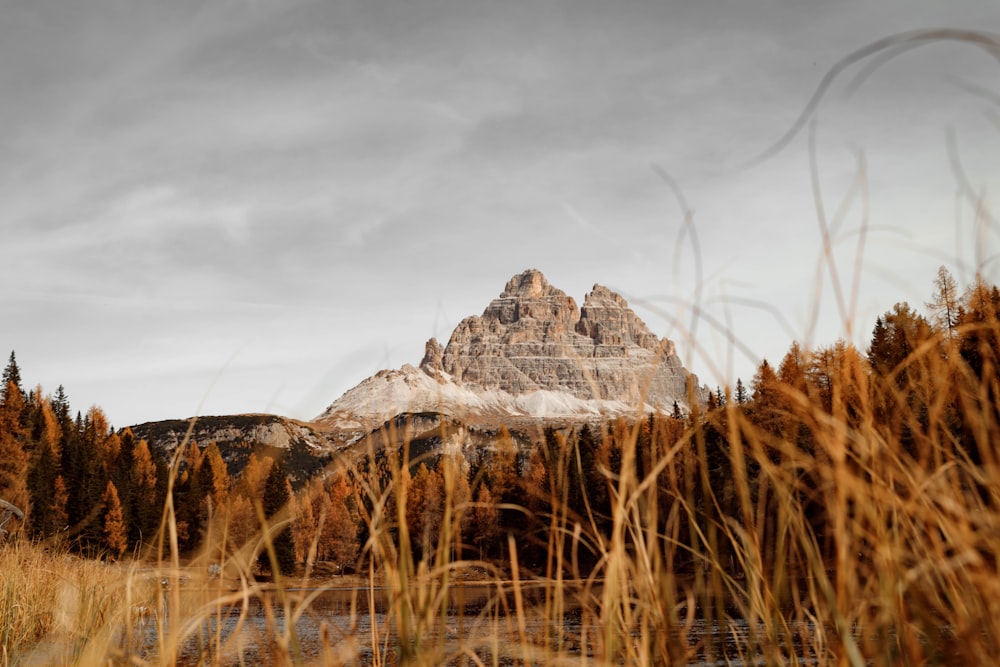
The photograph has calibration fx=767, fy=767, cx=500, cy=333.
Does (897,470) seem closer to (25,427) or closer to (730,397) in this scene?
(730,397)

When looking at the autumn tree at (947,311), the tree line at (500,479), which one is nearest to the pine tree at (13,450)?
the tree line at (500,479)

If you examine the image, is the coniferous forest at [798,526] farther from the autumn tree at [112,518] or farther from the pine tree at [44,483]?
the autumn tree at [112,518]

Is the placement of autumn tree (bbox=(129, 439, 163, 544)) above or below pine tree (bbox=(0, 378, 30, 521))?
below

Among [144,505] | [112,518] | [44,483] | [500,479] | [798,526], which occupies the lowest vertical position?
[112,518]

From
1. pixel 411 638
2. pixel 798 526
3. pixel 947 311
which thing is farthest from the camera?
pixel 947 311

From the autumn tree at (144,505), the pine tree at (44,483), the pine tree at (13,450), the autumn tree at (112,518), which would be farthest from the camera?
the autumn tree at (144,505)

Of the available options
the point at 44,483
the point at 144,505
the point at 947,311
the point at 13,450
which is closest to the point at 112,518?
the point at 144,505

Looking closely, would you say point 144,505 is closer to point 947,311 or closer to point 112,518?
point 112,518

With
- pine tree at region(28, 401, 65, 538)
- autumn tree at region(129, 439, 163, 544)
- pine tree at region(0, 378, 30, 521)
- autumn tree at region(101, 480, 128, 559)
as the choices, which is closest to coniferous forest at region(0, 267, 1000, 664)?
pine tree at region(0, 378, 30, 521)

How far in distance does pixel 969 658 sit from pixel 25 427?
6863 cm

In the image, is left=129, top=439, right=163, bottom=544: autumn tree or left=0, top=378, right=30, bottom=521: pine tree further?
left=129, top=439, right=163, bottom=544: autumn tree

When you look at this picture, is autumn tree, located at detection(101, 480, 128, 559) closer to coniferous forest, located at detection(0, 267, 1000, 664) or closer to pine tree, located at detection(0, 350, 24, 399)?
pine tree, located at detection(0, 350, 24, 399)

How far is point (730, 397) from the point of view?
6.10 feet

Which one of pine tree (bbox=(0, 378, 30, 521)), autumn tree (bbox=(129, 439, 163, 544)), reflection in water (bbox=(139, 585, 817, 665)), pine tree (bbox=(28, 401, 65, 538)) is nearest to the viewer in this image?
reflection in water (bbox=(139, 585, 817, 665))
